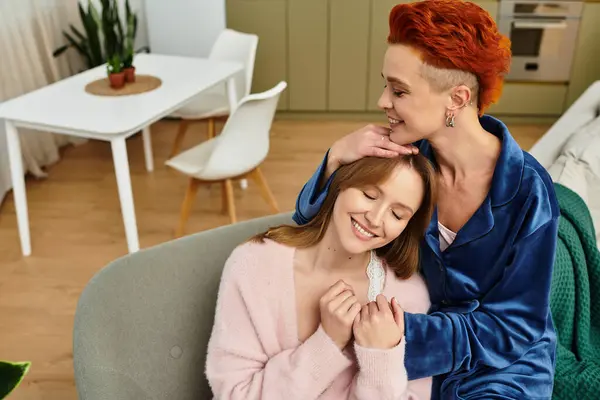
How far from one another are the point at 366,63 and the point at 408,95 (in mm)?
3516

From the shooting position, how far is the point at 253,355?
44.8 inches

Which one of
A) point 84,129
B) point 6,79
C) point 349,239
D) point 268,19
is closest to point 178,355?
point 349,239

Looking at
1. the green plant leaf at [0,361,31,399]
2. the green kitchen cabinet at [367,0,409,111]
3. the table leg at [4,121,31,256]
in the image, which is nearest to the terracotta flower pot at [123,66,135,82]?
the table leg at [4,121,31,256]

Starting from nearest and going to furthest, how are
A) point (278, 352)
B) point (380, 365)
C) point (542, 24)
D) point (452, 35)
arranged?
point (452, 35) → point (380, 365) → point (278, 352) → point (542, 24)

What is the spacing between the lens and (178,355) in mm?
1248

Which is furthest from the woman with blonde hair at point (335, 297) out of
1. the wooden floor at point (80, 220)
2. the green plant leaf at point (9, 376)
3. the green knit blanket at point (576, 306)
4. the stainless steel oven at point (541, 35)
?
the stainless steel oven at point (541, 35)

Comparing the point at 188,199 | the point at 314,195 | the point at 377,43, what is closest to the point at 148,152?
the point at 188,199

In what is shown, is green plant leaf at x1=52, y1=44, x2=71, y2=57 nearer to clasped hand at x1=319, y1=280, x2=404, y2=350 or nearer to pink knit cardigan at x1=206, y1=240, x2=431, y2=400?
pink knit cardigan at x1=206, y1=240, x2=431, y2=400

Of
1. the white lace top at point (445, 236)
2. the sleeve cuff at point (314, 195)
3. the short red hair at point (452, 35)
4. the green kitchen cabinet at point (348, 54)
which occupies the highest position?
the short red hair at point (452, 35)

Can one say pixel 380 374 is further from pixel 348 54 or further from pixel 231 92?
pixel 348 54

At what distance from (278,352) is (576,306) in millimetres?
801

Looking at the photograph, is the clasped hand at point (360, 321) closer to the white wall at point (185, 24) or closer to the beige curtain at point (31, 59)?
the beige curtain at point (31, 59)

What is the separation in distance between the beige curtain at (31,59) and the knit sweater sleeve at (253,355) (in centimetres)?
259

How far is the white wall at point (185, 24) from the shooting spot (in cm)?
416
